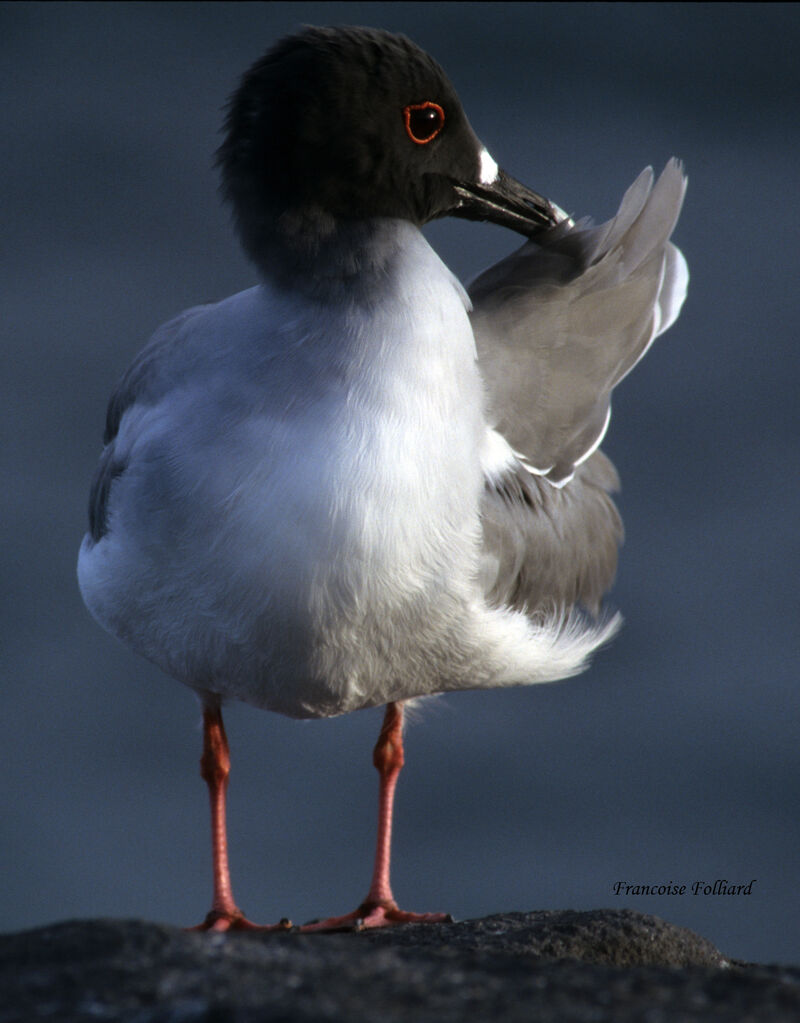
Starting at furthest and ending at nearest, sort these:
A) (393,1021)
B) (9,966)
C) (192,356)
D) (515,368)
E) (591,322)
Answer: (591,322)
(515,368)
(192,356)
(9,966)
(393,1021)

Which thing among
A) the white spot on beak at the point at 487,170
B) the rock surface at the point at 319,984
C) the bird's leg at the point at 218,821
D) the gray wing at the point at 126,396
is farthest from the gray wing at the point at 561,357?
the rock surface at the point at 319,984

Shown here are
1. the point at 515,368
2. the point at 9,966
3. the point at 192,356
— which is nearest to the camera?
the point at 9,966

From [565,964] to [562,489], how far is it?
2139 millimetres

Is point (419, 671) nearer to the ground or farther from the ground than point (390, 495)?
nearer to the ground

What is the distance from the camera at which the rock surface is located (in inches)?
74.4

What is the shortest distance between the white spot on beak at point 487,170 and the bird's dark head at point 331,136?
15 cm

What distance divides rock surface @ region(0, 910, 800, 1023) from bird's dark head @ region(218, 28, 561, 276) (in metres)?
1.62

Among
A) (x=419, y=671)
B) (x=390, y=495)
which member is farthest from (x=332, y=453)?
(x=419, y=671)

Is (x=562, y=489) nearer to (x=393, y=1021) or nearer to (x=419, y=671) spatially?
(x=419, y=671)

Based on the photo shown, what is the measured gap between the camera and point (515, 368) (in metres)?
3.90

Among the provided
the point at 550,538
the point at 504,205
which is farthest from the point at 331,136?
the point at 550,538

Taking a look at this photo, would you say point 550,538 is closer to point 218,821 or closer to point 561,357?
point 561,357

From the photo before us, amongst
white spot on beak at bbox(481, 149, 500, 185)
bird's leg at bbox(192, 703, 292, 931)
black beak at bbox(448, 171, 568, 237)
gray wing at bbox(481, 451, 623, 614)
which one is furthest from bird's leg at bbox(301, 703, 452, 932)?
white spot on beak at bbox(481, 149, 500, 185)

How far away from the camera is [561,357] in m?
4.07
